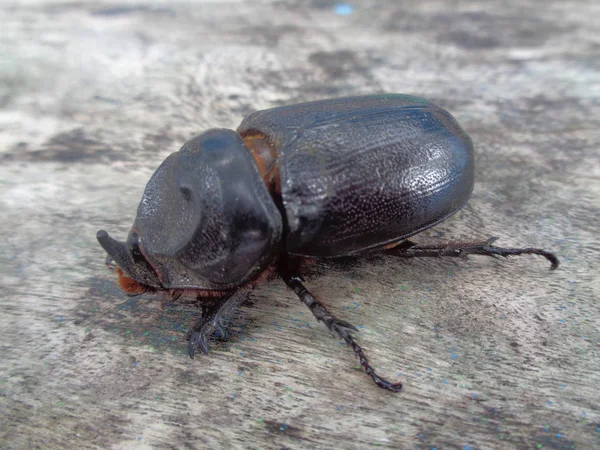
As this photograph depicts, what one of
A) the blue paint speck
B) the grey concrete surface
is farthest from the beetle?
the blue paint speck

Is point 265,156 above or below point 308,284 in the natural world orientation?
above

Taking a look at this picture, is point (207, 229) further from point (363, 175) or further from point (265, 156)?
point (363, 175)

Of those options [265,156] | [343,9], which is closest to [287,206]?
[265,156]

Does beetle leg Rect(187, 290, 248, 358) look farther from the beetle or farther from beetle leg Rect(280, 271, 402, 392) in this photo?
beetle leg Rect(280, 271, 402, 392)

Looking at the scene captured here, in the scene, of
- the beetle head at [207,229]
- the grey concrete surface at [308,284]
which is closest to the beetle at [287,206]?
the beetle head at [207,229]

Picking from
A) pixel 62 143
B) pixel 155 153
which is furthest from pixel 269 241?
pixel 62 143

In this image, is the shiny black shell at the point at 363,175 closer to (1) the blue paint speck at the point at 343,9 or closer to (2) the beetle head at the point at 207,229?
(2) the beetle head at the point at 207,229
